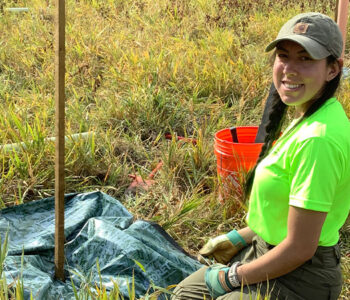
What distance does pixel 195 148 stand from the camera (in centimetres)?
323

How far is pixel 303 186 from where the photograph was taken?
150 cm

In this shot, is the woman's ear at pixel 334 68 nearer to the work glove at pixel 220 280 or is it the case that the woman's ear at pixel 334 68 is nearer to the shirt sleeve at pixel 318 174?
the shirt sleeve at pixel 318 174

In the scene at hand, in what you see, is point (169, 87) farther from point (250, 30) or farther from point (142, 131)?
point (250, 30)

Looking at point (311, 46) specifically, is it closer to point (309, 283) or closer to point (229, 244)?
point (309, 283)

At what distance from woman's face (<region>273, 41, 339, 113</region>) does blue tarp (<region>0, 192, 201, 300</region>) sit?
97 centimetres

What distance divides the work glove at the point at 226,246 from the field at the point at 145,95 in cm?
62

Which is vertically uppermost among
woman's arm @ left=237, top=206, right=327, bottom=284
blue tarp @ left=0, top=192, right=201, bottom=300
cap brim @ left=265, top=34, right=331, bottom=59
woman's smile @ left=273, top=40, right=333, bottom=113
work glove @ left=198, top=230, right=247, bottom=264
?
cap brim @ left=265, top=34, right=331, bottom=59

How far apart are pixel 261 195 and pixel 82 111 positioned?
91.5 inches

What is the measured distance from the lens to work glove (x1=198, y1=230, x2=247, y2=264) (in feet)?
6.61

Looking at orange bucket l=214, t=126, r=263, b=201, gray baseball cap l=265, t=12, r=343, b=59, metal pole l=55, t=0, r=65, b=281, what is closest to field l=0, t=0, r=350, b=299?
orange bucket l=214, t=126, r=263, b=201

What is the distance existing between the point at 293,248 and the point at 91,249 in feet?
3.80

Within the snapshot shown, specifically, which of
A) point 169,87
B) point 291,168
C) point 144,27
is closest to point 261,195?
point 291,168

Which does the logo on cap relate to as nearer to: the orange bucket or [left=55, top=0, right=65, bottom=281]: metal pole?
[left=55, top=0, right=65, bottom=281]: metal pole

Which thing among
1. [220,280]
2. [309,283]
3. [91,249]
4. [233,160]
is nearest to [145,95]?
[233,160]
